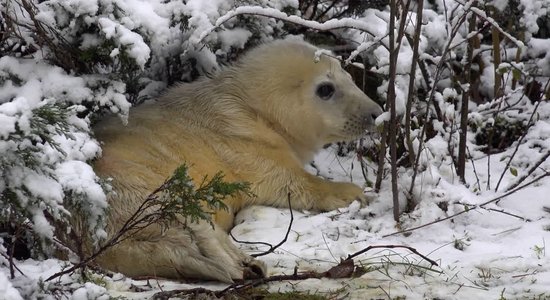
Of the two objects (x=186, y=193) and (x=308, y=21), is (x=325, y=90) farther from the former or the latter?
(x=186, y=193)

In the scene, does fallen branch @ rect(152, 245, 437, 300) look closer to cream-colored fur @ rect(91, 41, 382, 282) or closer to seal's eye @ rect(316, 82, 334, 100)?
cream-colored fur @ rect(91, 41, 382, 282)

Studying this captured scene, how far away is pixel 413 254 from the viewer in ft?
15.6

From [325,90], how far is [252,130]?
0.67m

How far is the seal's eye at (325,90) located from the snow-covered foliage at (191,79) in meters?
0.44

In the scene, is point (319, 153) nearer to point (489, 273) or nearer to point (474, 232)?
point (474, 232)

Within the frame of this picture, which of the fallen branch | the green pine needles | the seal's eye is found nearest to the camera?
the green pine needles

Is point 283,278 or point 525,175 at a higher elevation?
point 525,175

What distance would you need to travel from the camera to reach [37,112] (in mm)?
3395

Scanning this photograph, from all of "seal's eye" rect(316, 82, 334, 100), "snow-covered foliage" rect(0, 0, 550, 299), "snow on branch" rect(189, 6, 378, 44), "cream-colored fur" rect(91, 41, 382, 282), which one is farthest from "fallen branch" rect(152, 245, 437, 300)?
"seal's eye" rect(316, 82, 334, 100)

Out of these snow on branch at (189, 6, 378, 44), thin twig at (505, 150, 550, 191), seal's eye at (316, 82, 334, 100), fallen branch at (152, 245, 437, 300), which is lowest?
fallen branch at (152, 245, 437, 300)

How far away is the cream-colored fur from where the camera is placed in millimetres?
5500

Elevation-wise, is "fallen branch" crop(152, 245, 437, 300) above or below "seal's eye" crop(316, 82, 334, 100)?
below

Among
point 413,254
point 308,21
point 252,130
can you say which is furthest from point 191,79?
point 413,254

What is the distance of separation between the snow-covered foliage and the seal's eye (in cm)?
44
